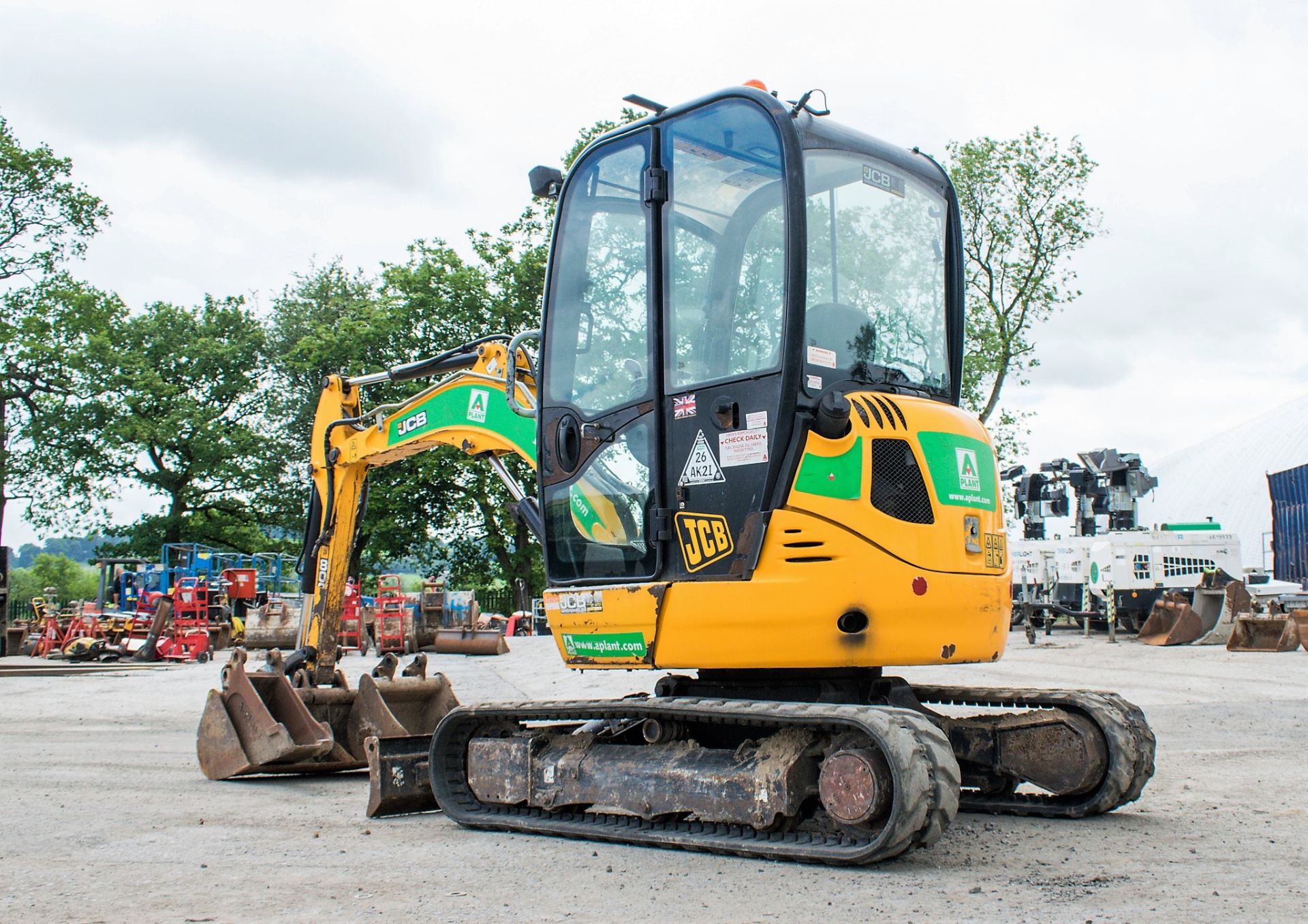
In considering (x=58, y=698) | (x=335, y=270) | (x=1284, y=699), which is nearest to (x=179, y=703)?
(x=58, y=698)

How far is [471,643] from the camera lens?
2278cm

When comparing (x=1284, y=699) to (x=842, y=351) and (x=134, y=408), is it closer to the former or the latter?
(x=842, y=351)

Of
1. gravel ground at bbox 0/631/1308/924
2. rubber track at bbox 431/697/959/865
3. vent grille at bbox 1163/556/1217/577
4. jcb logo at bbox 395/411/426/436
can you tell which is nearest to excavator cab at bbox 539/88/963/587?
rubber track at bbox 431/697/959/865

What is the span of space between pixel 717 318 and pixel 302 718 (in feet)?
13.1

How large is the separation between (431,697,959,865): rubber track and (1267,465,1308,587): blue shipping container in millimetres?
34952

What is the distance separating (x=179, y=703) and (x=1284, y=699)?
452 inches

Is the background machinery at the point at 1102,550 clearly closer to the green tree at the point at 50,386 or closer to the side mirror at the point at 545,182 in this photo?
the side mirror at the point at 545,182

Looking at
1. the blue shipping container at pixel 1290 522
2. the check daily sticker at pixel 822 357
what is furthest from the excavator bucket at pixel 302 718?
the blue shipping container at pixel 1290 522

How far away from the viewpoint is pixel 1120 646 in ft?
64.4

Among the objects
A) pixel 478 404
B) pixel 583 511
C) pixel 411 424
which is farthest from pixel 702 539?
pixel 411 424

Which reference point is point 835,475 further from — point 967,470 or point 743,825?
point 743,825

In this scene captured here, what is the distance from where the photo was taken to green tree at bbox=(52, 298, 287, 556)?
41.0 m

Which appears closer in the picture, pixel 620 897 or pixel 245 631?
pixel 620 897

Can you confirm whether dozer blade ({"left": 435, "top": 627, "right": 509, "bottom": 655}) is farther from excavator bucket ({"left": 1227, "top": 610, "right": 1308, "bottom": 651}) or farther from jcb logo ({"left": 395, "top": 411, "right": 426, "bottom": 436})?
jcb logo ({"left": 395, "top": 411, "right": 426, "bottom": 436})
